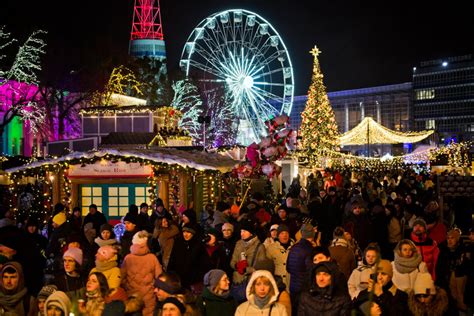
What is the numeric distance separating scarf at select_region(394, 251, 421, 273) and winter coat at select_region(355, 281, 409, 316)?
2.19ft

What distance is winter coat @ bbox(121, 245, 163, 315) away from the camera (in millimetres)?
8938

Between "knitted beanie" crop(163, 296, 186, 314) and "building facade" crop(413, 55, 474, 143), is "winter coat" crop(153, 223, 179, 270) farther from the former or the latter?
"building facade" crop(413, 55, 474, 143)

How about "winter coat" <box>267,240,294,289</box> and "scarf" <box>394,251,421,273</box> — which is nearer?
"scarf" <box>394,251,421,273</box>

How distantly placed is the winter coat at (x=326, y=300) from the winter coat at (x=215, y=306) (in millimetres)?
764

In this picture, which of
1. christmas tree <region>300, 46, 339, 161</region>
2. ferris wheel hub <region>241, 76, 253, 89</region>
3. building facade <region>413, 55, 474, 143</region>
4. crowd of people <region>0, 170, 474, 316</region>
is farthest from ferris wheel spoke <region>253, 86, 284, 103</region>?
building facade <region>413, 55, 474, 143</region>

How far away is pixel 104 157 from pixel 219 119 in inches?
1964

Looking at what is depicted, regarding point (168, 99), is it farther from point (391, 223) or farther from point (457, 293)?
point (457, 293)

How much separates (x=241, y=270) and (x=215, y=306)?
2004 millimetres

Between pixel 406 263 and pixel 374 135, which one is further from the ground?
pixel 374 135

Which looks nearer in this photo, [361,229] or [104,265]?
[104,265]

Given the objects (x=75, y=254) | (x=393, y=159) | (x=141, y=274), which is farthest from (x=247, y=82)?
(x=75, y=254)

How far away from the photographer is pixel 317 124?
190 feet

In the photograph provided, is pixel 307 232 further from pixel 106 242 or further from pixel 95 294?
pixel 95 294

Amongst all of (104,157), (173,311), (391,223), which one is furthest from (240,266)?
(104,157)
